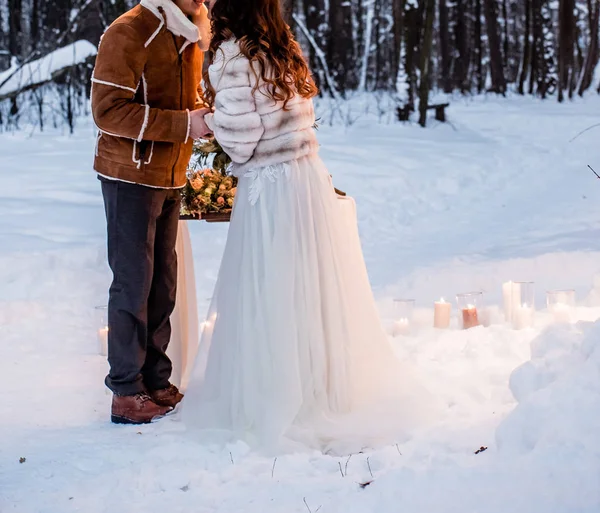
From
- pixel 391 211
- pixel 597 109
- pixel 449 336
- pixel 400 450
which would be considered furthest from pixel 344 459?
pixel 597 109

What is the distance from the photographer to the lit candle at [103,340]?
523 centimetres

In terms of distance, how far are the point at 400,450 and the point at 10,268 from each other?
182 inches

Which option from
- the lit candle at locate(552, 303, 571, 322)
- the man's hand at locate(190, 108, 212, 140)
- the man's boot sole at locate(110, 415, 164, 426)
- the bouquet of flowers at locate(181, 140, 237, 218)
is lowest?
the man's boot sole at locate(110, 415, 164, 426)

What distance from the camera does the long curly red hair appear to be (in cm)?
377

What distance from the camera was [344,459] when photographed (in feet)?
11.7

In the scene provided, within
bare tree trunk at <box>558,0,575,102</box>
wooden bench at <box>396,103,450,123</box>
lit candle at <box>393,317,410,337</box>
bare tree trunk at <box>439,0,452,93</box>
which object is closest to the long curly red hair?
lit candle at <box>393,317,410,337</box>

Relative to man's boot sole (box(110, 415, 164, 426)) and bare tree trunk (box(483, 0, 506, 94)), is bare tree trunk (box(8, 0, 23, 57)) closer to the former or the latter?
bare tree trunk (box(483, 0, 506, 94))

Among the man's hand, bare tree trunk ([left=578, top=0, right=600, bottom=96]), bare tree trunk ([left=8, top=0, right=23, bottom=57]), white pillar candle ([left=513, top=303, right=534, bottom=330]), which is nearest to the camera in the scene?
the man's hand

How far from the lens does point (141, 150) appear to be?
4105 millimetres

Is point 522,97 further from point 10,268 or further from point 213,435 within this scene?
point 213,435

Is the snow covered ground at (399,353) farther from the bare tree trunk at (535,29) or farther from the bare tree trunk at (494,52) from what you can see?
the bare tree trunk at (535,29)

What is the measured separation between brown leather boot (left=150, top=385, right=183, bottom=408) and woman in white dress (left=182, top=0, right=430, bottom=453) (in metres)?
0.36

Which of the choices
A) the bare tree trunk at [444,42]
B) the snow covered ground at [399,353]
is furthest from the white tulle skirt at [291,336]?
the bare tree trunk at [444,42]

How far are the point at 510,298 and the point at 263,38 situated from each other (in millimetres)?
2911
